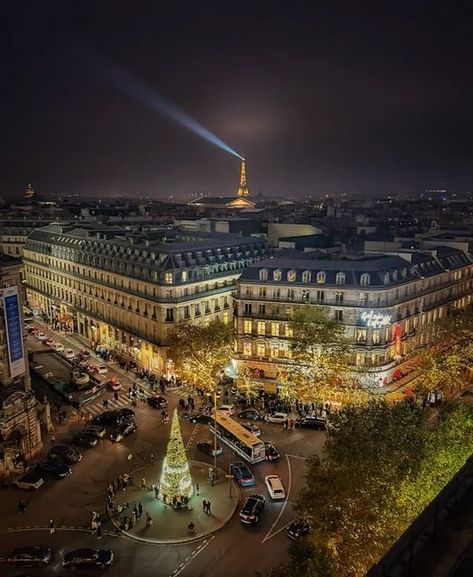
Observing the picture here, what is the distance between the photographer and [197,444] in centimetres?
5425

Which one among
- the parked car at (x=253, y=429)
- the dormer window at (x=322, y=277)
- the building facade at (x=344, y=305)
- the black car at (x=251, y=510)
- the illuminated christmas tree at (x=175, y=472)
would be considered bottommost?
the parked car at (x=253, y=429)

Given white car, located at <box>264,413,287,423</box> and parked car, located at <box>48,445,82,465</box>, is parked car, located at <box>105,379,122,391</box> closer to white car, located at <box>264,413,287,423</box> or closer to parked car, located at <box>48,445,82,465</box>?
parked car, located at <box>48,445,82,465</box>

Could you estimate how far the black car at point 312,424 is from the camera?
191 feet

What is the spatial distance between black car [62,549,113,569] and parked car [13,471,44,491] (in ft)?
36.3

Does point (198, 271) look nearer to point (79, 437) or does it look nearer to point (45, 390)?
point (45, 390)

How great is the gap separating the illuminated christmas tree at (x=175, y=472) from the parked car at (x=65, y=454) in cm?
1168

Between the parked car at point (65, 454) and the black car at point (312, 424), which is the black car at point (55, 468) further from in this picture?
the black car at point (312, 424)

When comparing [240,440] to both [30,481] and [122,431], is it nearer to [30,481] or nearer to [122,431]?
[122,431]

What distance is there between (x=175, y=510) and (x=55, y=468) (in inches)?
500

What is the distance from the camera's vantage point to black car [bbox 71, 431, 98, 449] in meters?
53.8

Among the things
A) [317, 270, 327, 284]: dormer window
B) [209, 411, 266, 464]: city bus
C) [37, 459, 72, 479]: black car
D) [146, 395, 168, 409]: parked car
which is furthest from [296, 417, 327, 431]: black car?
[37, 459, 72, 479]: black car

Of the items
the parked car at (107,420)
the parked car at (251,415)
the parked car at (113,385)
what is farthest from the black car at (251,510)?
the parked car at (113,385)

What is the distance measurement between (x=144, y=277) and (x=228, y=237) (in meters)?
27.2

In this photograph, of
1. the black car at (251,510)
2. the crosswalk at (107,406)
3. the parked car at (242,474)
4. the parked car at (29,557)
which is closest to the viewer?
the parked car at (29,557)
